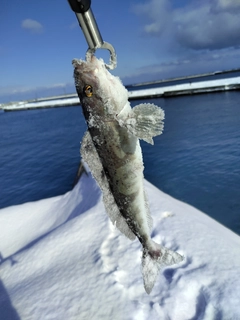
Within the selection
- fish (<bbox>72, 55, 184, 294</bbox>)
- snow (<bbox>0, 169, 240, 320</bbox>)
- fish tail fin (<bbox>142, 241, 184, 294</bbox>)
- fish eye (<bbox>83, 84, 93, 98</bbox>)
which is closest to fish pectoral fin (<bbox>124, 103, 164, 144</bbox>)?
fish (<bbox>72, 55, 184, 294</bbox>)

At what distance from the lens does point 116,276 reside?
5.54 metres

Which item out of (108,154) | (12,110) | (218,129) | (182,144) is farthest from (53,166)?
(12,110)

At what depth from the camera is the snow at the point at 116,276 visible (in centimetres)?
476

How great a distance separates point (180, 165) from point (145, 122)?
1437 cm

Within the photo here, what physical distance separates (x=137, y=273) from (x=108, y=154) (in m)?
4.06

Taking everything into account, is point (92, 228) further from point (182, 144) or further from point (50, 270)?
point (182, 144)

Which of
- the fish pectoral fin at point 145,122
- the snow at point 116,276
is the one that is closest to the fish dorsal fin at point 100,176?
the fish pectoral fin at point 145,122

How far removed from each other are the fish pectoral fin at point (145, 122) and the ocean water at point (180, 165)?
8.49 metres

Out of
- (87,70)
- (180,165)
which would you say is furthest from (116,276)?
(180,165)

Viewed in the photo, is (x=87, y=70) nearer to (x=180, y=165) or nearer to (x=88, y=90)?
(x=88, y=90)

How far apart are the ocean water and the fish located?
8100mm

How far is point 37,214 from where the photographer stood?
11.1m

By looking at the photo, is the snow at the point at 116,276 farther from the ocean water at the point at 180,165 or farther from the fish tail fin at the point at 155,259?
the ocean water at the point at 180,165

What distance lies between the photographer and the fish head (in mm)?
2436
